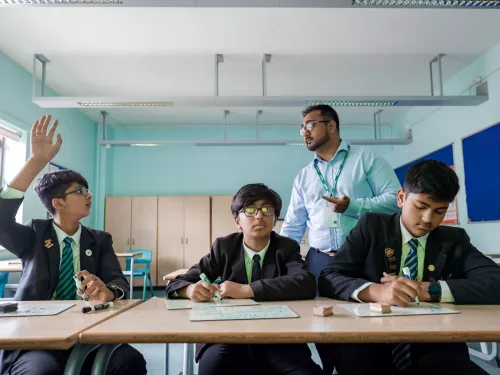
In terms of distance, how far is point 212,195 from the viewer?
7371mm

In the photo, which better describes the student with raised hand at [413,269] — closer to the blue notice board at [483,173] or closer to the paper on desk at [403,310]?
the paper on desk at [403,310]

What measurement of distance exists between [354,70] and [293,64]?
2.62ft

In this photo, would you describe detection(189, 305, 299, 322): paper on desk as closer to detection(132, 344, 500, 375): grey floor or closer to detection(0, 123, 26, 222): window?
detection(132, 344, 500, 375): grey floor

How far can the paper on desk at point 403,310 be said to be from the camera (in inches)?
46.0

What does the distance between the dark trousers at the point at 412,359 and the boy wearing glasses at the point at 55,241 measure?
86cm

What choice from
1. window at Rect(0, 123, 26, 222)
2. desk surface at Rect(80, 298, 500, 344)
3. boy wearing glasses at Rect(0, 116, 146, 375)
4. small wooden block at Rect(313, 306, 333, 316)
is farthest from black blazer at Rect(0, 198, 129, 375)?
window at Rect(0, 123, 26, 222)

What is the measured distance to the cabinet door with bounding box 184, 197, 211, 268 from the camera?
7031mm

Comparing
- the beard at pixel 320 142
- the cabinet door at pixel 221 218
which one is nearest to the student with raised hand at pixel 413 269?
the beard at pixel 320 142

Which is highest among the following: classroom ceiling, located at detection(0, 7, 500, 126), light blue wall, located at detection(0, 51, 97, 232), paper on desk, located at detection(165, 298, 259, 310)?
classroom ceiling, located at detection(0, 7, 500, 126)

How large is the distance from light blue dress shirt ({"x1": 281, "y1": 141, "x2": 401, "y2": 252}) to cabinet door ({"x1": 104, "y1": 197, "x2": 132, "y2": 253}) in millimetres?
5366

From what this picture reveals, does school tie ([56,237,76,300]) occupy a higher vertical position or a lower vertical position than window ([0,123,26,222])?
lower

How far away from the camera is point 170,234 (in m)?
7.06

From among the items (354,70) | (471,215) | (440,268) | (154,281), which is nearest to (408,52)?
(354,70)

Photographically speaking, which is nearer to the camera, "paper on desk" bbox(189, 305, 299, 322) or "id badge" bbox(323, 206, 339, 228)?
"paper on desk" bbox(189, 305, 299, 322)
